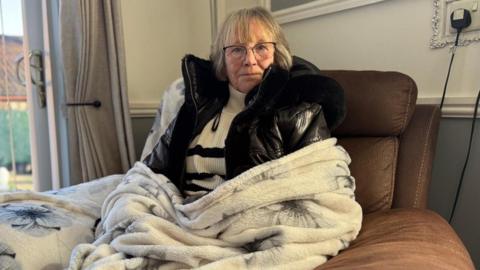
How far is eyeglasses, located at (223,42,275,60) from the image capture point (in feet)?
3.81

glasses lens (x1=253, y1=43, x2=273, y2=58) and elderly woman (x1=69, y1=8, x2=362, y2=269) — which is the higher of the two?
glasses lens (x1=253, y1=43, x2=273, y2=58)

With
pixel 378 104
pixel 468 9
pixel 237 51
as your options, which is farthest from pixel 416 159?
pixel 237 51

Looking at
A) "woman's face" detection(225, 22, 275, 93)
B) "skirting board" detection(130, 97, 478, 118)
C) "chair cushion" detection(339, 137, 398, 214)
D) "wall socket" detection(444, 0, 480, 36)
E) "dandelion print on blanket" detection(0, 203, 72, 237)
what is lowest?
"dandelion print on blanket" detection(0, 203, 72, 237)

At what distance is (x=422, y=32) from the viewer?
4.42ft

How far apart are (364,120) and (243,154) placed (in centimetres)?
40

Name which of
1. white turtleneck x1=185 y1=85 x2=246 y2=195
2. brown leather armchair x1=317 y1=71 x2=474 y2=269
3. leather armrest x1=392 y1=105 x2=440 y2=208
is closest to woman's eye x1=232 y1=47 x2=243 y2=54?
white turtleneck x1=185 y1=85 x2=246 y2=195

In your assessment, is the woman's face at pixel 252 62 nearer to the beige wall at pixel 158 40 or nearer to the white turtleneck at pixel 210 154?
the white turtleneck at pixel 210 154

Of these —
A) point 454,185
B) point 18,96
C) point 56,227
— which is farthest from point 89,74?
point 454,185

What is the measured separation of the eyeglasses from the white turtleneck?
0.37 feet

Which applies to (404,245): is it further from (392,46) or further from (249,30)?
(392,46)

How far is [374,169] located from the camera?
1.14m

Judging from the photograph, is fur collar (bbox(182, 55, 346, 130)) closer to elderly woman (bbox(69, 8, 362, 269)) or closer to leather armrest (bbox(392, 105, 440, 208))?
elderly woman (bbox(69, 8, 362, 269))

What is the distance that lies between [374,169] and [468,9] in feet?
1.96

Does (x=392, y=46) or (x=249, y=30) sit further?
(x=392, y=46)
